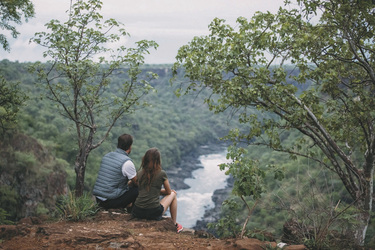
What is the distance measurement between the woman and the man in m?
0.38

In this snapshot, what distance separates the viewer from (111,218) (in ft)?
17.0

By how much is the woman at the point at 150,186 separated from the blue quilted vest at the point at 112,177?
0.46 meters

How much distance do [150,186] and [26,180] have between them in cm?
1682

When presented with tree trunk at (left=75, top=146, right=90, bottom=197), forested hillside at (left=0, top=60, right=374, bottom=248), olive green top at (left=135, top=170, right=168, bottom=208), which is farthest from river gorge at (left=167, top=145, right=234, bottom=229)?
olive green top at (left=135, top=170, right=168, bottom=208)

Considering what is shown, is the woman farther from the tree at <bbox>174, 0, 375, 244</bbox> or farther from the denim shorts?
the tree at <bbox>174, 0, 375, 244</bbox>

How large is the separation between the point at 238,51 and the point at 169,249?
3.34 meters

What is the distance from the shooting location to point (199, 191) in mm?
46094

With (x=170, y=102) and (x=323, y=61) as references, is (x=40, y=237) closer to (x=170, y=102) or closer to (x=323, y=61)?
(x=323, y=61)

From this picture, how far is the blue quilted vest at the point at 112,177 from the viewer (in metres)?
5.16

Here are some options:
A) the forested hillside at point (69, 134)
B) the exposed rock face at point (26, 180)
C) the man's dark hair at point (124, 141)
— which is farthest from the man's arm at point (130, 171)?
the exposed rock face at point (26, 180)

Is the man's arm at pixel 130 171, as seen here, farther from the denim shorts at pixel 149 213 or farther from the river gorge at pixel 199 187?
the river gorge at pixel 199 187

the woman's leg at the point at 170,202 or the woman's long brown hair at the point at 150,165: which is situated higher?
the woman's long brown hair at the point at 150,165

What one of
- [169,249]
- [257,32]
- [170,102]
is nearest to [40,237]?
[169,249]

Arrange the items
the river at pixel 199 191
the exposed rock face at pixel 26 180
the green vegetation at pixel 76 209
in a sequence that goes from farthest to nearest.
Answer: the river at pixel 199 191
the exposed rock face at pixel 26 180
the green vegetation at pixel 76 209
